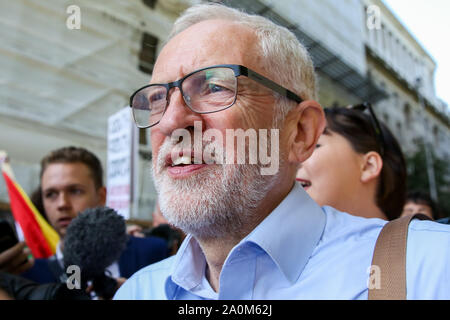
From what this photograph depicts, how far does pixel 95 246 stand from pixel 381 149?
1.25 metres

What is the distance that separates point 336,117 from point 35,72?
4.70 metres

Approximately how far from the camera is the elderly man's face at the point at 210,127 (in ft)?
3.25

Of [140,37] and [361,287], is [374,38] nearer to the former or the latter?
[140,37]

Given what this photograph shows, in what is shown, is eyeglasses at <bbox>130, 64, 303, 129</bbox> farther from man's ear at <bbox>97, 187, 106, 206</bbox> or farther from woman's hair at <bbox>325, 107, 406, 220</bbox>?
man's ear at <bbox>97, 187, 106, 206</bbox>

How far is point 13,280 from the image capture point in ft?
4.33

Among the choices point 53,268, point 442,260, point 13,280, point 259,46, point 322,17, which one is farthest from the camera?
point 322,17

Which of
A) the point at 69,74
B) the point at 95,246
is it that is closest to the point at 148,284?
the point at 95,246

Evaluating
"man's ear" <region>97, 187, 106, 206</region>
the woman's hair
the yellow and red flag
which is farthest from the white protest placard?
the woman's hair

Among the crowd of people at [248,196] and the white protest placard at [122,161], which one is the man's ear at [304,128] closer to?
the crowd of people at [248,196]

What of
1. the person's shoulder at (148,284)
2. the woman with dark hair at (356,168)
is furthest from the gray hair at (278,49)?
the person's shoulder at (148,284)

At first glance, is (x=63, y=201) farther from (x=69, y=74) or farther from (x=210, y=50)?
(x=69, y=74)

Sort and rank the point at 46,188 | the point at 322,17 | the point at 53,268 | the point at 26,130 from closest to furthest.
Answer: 1. the point at 53,268
2. the point at 46,188
3. the point at 26,130
4. the point at 322,17

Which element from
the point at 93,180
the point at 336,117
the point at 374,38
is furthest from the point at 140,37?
the point at 374,38

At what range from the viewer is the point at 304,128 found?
1200 mm
